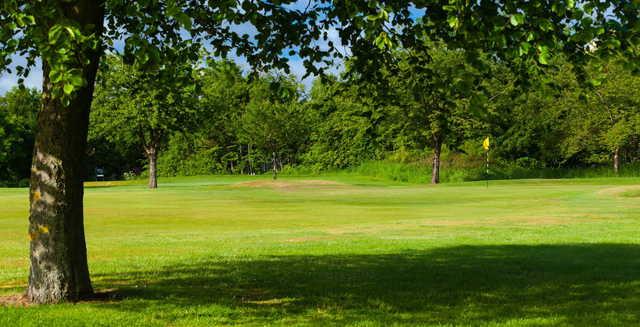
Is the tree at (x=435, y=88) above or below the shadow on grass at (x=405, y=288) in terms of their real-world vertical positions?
above

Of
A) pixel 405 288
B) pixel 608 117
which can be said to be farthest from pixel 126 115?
pixel 405 288

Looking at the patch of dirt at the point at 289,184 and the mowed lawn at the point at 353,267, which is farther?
the patch of dirt at the point at 289,184

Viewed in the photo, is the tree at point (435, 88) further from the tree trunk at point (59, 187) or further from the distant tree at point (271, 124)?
the distant tree at point (271, 124)

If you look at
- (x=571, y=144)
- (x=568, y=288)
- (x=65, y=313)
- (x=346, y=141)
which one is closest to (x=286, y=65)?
(x=65, y=313)

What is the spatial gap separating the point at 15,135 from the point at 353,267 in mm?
84341

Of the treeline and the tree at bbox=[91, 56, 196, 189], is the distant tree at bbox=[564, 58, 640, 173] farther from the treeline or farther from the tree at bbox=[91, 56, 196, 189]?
the tree at bbox=[91, 56, 196, 189]

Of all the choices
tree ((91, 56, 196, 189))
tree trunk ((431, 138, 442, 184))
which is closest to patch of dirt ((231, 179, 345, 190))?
tree ((91, 56, 196, 189))

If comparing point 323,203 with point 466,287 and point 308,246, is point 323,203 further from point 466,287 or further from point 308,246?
point 466,287

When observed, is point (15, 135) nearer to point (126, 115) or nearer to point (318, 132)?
point (126, 115)

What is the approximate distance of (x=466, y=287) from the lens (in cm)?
1321

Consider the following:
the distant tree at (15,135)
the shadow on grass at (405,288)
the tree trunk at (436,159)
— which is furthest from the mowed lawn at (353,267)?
the distant tree at (15,135)

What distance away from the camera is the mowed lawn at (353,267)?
10.5 m

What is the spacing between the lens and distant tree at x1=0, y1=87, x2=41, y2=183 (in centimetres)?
8869

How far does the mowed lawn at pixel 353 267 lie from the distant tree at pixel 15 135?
59980 millimetres
